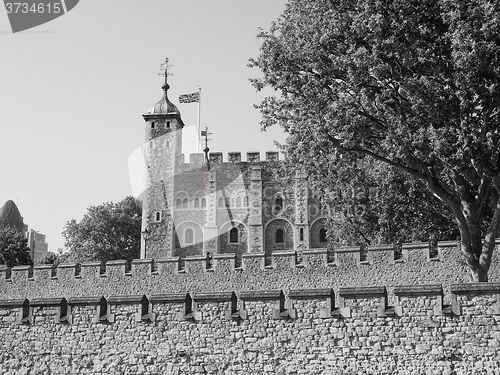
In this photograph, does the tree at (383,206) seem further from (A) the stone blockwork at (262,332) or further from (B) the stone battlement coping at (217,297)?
(A) the stone blockwork at (262,332)

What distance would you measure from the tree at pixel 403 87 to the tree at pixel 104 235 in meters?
46.7

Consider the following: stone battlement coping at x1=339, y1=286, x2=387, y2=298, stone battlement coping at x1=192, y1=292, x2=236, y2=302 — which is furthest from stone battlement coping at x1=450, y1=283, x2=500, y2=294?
stone battlement coping at x1=192, y1=292, x2=236, y2=302

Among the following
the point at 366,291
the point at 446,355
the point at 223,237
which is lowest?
the point at 446,355

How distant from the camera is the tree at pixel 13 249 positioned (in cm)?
5341

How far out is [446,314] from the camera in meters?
11.8

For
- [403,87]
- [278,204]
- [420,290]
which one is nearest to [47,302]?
[420,290]

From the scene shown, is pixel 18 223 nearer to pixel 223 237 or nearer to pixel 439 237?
pixel 223 237

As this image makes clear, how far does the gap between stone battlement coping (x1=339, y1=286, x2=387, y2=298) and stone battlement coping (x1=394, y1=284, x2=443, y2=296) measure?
274mm

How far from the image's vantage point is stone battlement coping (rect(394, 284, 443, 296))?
11758 millimetres

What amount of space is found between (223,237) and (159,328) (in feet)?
150

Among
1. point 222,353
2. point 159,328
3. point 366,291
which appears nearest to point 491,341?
Result: point 366,291

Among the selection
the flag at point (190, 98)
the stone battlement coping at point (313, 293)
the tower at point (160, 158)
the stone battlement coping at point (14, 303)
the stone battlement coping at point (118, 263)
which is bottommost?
the stone battlement coping at point (14, 303)

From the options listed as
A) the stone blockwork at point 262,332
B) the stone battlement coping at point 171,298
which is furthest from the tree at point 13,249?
the stone battlement coping at point 171,298

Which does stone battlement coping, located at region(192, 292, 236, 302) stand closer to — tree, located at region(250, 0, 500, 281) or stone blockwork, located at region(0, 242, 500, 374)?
stone blockwork, located at region(0, 242, 500, 374)
